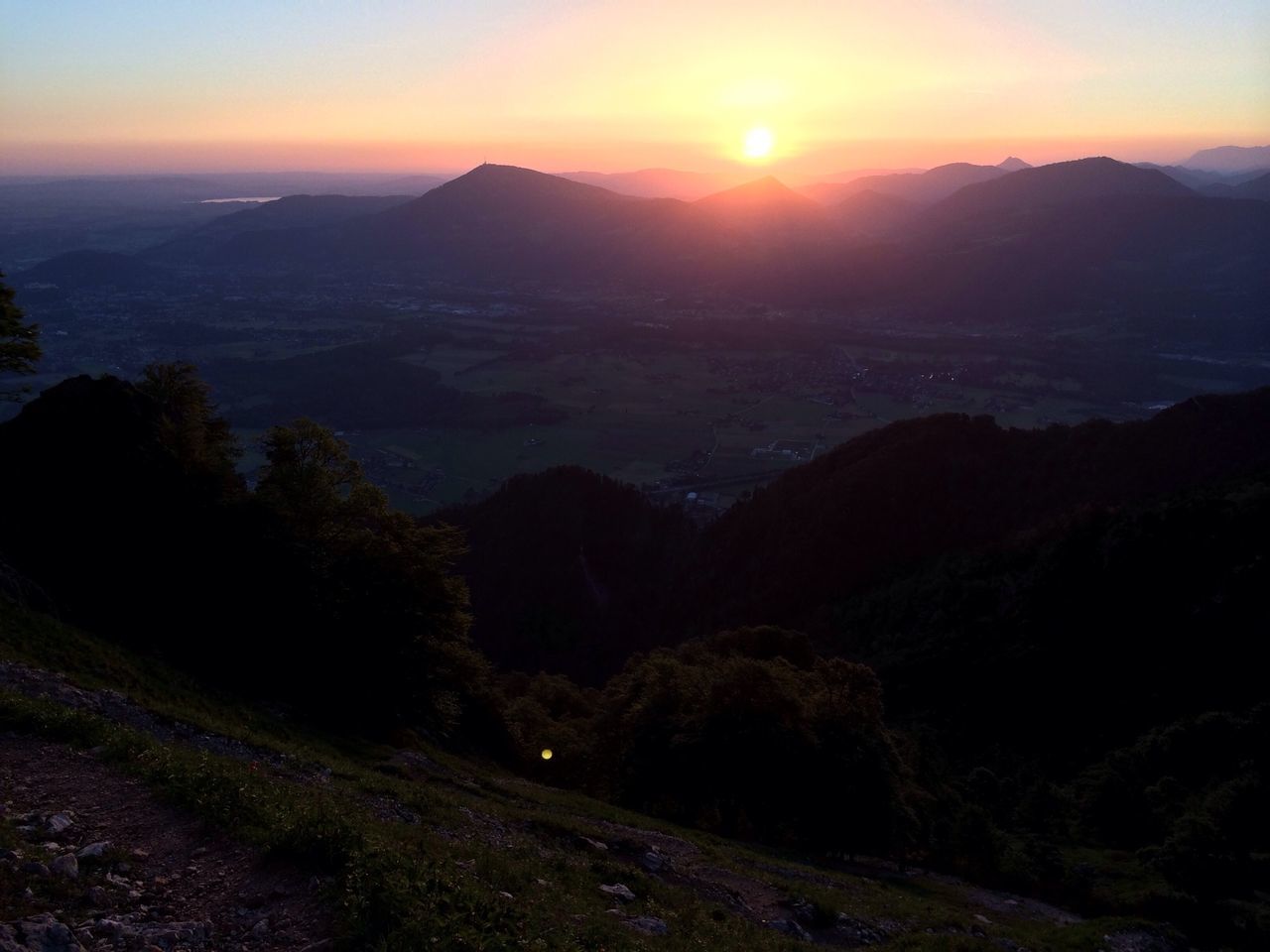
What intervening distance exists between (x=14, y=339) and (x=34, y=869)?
70.4 feet

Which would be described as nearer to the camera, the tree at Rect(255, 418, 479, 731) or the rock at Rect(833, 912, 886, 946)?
the rock at Rect(833, 912, 886, 946)

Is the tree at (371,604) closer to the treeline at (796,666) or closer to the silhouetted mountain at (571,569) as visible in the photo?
the treeline at (796,666)

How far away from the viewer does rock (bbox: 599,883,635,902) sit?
12.0 metres

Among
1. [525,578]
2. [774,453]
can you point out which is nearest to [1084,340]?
[774,453]

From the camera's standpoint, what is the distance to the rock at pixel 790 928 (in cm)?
1309

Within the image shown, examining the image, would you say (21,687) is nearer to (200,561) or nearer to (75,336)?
(200,561)

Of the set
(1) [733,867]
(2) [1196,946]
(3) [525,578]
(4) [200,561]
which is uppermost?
(4) [200,561]

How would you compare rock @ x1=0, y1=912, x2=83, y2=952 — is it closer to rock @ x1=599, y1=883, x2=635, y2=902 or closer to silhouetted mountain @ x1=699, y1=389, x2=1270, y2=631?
rock @ x1=599, y1=883, x2=635, y2=902

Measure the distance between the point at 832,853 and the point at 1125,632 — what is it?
22395 mm

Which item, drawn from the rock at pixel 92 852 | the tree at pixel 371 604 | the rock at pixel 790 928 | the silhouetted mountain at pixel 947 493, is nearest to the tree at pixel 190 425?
the tree at pixel 371 604

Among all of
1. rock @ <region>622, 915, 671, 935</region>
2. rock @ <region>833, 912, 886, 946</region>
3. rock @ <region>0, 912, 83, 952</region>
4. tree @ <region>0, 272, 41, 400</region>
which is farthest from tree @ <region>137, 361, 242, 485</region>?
rock @ <region>833, 912, 886, 946</region>

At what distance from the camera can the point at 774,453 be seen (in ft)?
347

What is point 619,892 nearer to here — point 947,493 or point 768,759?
point 768,759

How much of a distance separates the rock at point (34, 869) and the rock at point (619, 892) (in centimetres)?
706
